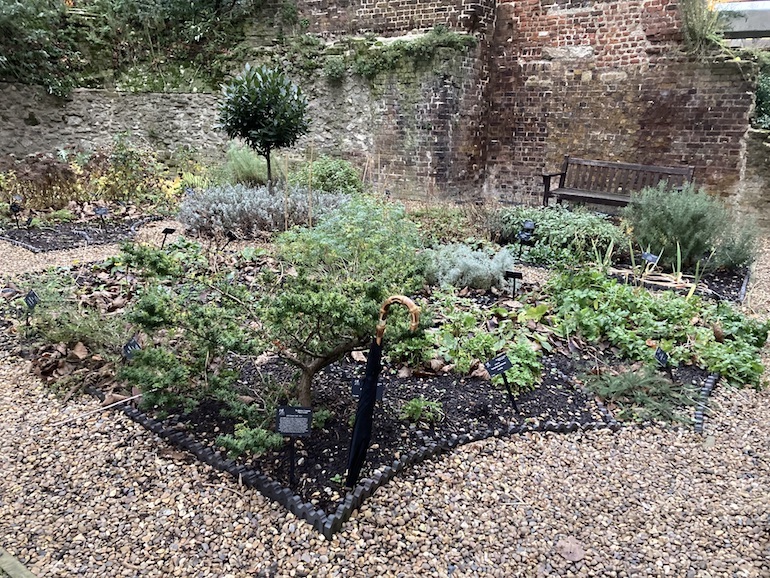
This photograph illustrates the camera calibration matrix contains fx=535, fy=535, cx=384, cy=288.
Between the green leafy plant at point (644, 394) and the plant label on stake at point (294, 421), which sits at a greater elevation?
the plant label on stake at point (294, 421)

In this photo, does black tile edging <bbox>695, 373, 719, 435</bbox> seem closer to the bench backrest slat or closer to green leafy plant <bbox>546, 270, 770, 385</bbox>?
green leafy plant <bbox>546, 270, 770, 385</bbox>

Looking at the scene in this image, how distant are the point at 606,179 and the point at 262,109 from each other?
5.08m

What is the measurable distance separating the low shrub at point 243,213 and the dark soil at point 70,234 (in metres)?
0.76

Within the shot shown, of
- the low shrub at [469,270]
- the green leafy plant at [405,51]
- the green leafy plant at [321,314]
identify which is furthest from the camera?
the green leafy plant at [405,51]

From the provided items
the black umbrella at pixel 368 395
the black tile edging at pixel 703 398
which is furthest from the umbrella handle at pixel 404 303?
the black tile edging at pixel 703 398

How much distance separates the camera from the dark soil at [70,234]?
5.72 meters

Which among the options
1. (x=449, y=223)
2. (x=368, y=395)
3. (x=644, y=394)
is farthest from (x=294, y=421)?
(x=449, y=223)

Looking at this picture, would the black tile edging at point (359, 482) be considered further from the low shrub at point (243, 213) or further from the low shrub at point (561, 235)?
the low shrub at point (243, 213)

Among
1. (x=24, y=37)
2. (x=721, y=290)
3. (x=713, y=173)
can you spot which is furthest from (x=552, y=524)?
(x=24, y=37)

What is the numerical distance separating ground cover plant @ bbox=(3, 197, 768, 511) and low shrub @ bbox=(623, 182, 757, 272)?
1.06 metres

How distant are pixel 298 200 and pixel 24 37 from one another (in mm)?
6434

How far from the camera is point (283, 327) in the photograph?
2277mm

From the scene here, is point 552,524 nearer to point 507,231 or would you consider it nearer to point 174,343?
point 174,343

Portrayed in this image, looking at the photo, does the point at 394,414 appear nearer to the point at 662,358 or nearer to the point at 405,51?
the point at 662,358
